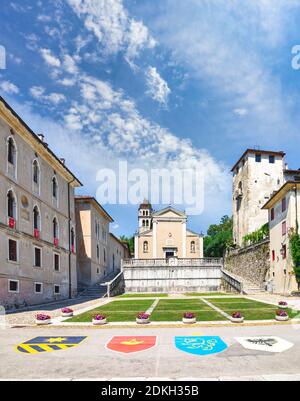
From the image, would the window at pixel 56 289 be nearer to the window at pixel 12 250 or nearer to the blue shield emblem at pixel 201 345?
the window at pixel 12 250

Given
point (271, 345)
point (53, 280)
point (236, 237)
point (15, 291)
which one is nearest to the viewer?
point (271, 345)

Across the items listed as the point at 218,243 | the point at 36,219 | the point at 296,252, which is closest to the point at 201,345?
the point at 36,219

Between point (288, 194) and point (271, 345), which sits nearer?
point (271, 345)

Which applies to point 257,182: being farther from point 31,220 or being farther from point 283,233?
point 31,220

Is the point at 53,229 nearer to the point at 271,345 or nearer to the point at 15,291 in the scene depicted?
the point at 15,291

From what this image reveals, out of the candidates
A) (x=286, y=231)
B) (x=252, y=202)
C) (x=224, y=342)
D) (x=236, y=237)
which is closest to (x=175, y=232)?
(x=236, y=237)

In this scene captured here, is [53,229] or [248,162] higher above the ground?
[248,162]

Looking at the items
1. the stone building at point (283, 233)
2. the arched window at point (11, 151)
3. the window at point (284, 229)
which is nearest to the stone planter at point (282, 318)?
the stone building at point (283, 233)

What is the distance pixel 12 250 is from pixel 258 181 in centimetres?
4100

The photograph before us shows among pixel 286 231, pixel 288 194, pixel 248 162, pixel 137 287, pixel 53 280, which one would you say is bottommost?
pixel 137 287

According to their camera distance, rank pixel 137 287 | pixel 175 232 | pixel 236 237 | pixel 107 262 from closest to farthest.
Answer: pixel 137 287, pixel 107 262, pixel 236 237, pixel 175 232

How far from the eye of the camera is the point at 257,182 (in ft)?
178

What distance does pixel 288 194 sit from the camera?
107 ft

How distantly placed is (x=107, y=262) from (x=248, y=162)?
2697 cm
